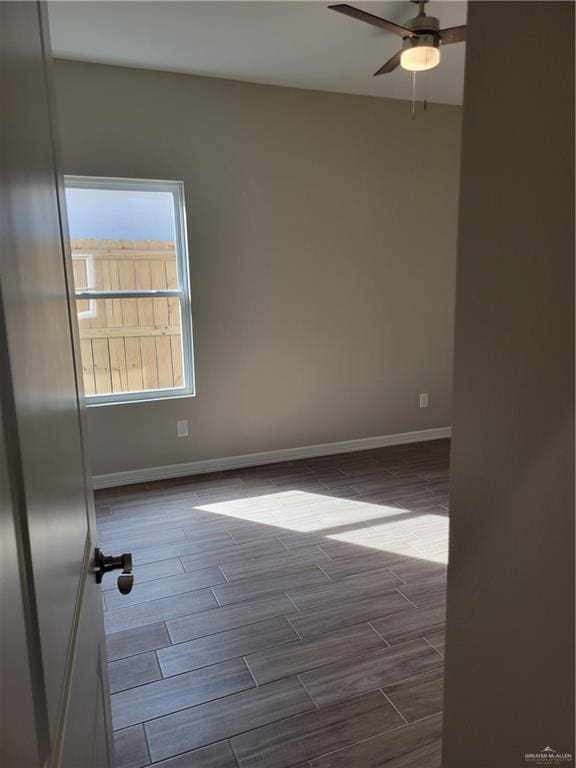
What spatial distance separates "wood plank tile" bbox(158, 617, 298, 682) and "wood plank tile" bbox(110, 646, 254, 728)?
1.8 inches

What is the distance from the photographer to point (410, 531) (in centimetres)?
306

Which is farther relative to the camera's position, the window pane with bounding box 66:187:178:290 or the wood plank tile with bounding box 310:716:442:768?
the window pane with bounding box 66:187:178:290

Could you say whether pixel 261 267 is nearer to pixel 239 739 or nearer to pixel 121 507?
pixel 121 507

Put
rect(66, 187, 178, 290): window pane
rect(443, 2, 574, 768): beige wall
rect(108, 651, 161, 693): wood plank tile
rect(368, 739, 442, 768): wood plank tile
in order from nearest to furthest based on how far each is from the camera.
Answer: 1. rect(443, 2, 574, 768): beige wall
2. rect(368, 739, 442, 768): wood plank tile
3. rect(108, 651, 161, 693): wood plank tile
4. rect(66, 187, 178, 290): window pane

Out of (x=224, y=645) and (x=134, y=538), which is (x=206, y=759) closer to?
(x=224, y=645)

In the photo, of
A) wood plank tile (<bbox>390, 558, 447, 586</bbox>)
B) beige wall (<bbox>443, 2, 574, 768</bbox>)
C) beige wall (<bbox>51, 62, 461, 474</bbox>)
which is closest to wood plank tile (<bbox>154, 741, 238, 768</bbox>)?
beige wall (<bbox>443, 2, 574, 768</bbox>)

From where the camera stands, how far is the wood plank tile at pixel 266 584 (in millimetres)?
2447

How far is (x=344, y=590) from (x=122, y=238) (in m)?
2.78

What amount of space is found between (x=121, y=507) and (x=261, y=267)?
205 centimetres

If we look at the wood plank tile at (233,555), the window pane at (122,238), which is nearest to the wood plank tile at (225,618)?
the wood plank tile at (233,555)

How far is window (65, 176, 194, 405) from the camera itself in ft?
11.7

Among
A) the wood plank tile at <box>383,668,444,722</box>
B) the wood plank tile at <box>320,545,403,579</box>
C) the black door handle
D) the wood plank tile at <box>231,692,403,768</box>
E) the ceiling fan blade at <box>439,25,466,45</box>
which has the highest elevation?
the ceiling fan blade at <box>439,25,466,45</box>

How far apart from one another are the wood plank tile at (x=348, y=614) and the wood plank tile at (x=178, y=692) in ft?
1.11

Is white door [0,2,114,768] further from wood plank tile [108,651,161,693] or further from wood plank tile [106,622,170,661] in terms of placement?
wood plank tile [106,622,170,661]
